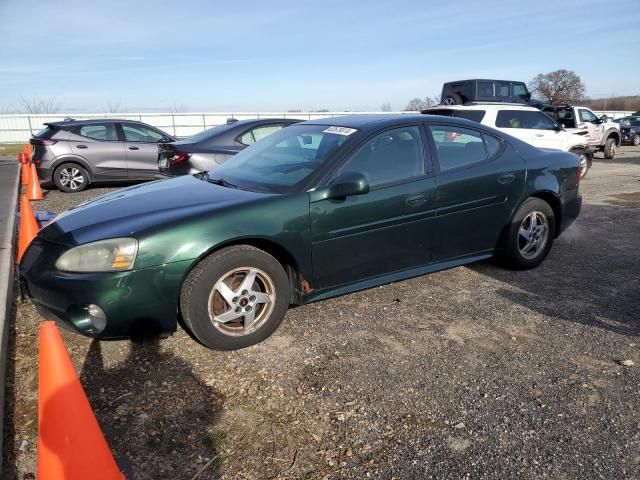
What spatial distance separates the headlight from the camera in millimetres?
2844

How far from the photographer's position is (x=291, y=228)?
10.8 ft

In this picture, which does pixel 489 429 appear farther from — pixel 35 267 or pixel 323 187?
pixel 35 267

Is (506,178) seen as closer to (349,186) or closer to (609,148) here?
(349,186)

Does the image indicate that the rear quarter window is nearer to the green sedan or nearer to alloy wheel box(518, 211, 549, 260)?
the green sedan

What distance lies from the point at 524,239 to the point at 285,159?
2467mm

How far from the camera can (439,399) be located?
106 inches

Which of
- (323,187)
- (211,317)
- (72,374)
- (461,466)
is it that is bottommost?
(461,466)

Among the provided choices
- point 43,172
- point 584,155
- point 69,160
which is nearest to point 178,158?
point 69,160

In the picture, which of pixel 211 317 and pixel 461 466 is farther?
pixel 211 317

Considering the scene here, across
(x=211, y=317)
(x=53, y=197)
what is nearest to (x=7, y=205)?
(x=53, y=197)

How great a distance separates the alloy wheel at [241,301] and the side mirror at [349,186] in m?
0.76

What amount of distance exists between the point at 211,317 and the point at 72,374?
121cm

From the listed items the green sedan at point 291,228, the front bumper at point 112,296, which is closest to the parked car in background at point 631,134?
the green sedan at point 291,228

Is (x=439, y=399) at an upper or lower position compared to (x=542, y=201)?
lower
